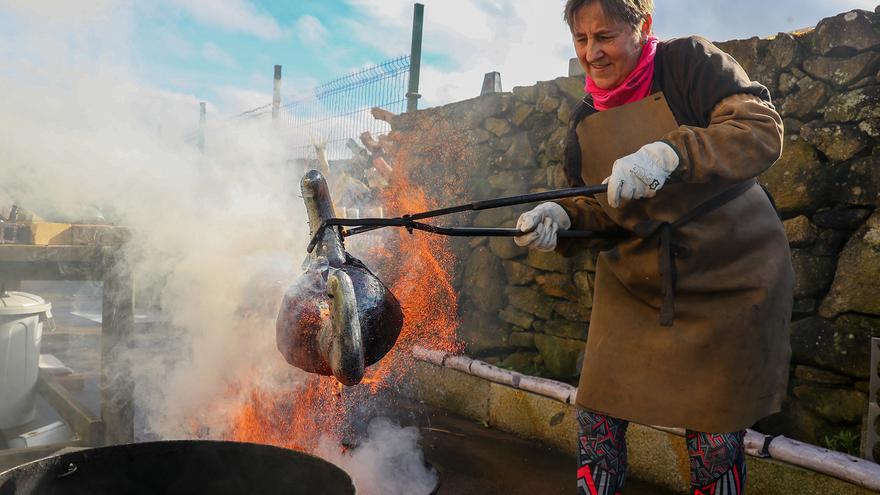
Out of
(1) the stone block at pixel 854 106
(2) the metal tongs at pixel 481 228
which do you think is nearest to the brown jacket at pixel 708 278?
(2) the metal tongs at pixel 481 228

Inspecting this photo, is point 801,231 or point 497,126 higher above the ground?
point 497,126

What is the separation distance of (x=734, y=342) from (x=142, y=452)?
2.30 meters

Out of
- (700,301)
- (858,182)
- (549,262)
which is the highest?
(858,182)

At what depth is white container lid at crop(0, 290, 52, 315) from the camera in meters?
5.15

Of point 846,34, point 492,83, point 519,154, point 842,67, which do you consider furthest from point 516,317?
point 846,34

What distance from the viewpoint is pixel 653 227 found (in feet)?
7.31

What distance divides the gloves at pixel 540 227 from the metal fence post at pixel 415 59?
544cm

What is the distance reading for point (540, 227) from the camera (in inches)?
93.9

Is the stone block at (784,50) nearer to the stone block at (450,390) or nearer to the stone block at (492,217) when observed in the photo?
the stone block at (492,217)

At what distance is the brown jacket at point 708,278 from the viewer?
2061 mm

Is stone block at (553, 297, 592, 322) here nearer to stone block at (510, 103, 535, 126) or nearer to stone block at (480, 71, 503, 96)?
stone block at (510, 103, 535, 126)

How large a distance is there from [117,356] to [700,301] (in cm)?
451

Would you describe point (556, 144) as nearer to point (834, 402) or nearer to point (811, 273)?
point (811, 273)

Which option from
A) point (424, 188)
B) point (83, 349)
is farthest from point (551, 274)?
point (83, 349)
